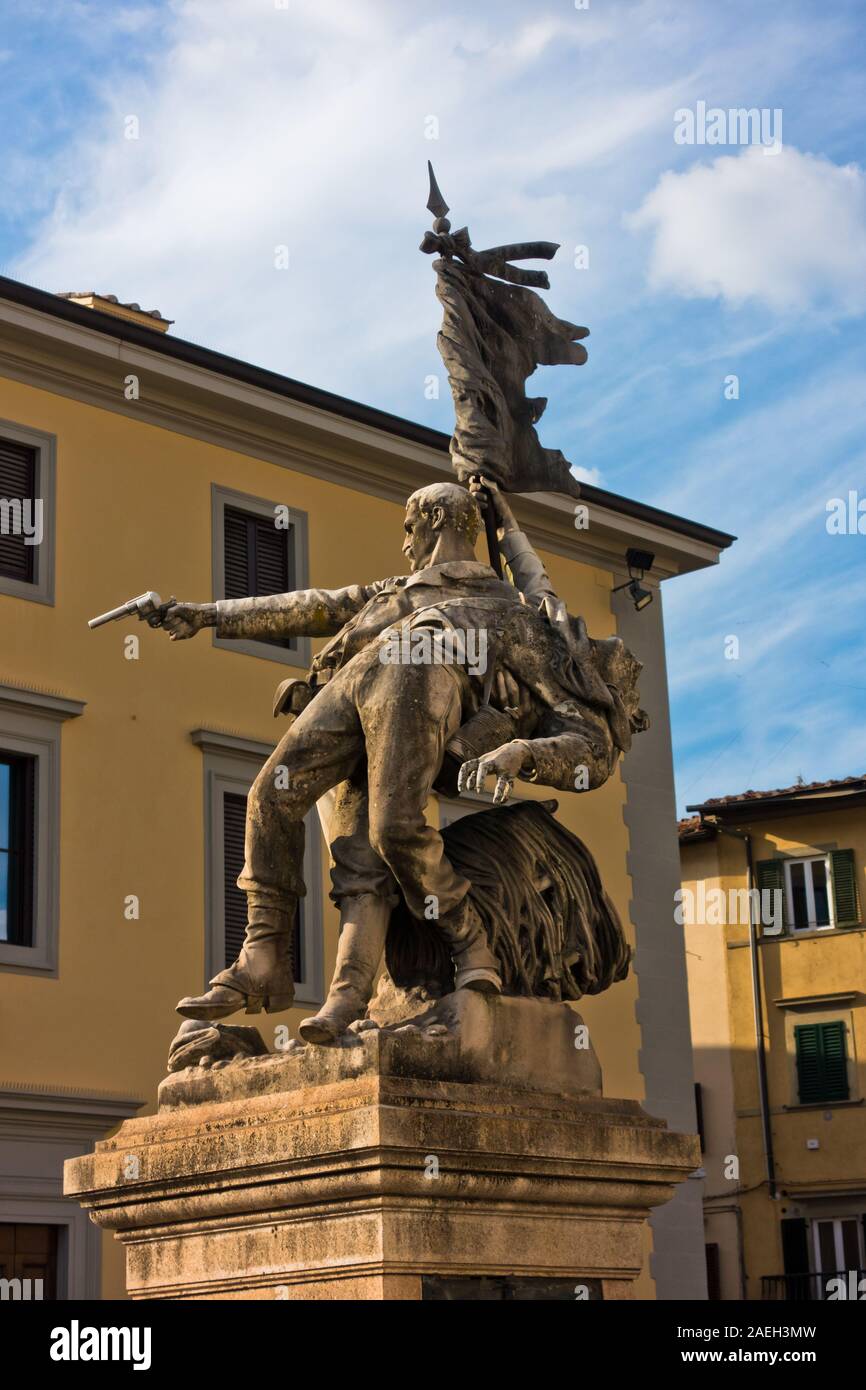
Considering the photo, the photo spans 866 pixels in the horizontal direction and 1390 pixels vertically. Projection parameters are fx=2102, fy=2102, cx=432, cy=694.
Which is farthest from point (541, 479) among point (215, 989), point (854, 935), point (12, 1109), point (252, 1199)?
point (854, 935)

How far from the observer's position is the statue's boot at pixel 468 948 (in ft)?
20.3

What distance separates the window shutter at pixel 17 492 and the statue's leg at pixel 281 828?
13441mm

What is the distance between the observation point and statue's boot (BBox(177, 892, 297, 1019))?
21.0 feet

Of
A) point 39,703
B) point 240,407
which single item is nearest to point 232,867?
point 39,703

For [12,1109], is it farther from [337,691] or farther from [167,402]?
[337,691]

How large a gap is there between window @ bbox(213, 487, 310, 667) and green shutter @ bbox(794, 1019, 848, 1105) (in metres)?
16.5

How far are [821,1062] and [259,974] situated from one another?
30.1 metres

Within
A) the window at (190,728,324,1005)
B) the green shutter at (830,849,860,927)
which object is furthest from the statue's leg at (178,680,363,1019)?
the green shutter at (830,849,860,927)

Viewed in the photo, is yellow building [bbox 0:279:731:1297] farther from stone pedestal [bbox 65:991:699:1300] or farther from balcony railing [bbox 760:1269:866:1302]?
stone pedestal [bbox 65:991:699:1300]

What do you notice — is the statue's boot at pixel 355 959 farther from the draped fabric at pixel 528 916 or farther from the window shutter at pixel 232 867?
the window shutter at pixel 232 867

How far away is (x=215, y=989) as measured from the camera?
21.1ft

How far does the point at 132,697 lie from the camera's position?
65.8ft

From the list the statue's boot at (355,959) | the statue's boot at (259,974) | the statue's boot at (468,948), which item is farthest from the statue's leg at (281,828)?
the statue's boot at (468,948)

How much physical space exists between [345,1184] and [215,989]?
0.99 m
